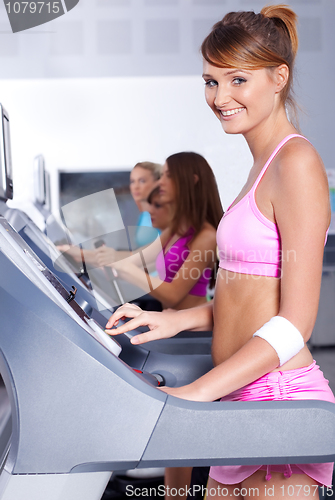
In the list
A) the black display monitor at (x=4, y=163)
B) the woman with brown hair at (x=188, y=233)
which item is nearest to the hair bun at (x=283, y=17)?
the black display monitor at (x=4, y=163)

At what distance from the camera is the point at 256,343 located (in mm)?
705

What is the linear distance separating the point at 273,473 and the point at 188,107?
3059 mm

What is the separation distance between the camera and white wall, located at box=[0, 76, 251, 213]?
346 centimetres

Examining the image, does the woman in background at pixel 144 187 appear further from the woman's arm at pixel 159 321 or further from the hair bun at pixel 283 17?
the hair bun at pixel 283 17

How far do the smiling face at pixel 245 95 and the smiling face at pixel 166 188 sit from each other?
1.04 metres

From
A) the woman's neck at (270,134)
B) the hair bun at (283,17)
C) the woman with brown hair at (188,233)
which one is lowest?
the woman with brown hair at (188,233)

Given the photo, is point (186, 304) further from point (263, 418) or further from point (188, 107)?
point (188, 107)

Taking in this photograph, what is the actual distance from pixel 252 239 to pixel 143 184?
1437 mm

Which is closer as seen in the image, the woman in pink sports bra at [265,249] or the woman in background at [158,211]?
the woman in pink sports bra at [265,249]

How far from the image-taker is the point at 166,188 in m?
1.96

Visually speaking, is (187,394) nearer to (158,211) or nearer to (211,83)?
(211,83)

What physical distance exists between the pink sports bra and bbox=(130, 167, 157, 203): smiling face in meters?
1.26

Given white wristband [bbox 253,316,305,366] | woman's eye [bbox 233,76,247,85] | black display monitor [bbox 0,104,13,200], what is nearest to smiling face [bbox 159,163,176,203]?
black display monitor [bbox 0,104,13,200]

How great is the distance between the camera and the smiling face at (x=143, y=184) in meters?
2.11
